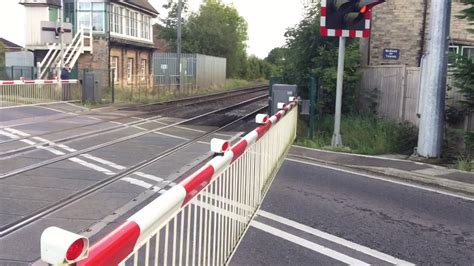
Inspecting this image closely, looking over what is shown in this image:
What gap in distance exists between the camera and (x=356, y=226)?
614 centimetres

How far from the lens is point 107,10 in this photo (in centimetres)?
3606

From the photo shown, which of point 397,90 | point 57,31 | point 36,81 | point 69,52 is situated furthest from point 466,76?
point 69,52

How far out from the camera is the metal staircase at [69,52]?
32.0m

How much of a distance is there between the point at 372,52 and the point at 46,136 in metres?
9.95

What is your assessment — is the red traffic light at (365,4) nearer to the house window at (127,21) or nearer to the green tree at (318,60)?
the green tree at (318,60)

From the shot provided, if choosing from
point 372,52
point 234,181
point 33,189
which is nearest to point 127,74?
point 372,52

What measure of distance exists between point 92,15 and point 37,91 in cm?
1772

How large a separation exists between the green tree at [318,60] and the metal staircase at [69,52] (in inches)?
779

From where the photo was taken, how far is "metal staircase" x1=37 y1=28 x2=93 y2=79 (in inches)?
1261

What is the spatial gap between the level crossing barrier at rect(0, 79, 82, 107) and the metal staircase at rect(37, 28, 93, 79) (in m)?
9.66

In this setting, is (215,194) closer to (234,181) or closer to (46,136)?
(234,181)

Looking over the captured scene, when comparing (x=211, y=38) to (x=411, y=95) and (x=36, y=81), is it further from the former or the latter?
(x=411, y=95)

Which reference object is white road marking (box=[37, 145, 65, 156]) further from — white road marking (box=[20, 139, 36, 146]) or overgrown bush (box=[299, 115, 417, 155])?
overgrown bush (box=[299, 115, 417, 155])

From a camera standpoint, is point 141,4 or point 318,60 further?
point 141,4
